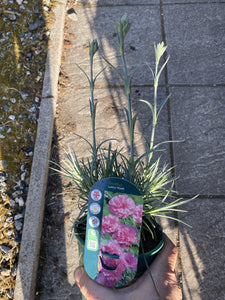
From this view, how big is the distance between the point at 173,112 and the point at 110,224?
1.62 meters

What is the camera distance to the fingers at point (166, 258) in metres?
1.20

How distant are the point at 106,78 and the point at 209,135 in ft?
3.54

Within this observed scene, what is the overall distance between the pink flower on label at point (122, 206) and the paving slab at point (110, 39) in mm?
1762

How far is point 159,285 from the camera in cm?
113

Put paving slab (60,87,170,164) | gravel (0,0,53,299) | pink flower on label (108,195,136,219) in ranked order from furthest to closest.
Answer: paving slab (60,87,170,164) < gravel (0,0,53,299) < pink flower on label (108,195,136,219)

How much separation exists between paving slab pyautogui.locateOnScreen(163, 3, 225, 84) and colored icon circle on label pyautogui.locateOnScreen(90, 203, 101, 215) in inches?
72.3

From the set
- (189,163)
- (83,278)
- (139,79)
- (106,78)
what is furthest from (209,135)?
(83,278)

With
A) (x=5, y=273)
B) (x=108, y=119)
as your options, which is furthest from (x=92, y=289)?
(x=108, y=119)

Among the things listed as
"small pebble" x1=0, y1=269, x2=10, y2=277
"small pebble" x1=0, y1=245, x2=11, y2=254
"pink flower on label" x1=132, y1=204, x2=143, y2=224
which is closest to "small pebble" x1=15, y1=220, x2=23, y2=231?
"small pebble" x1=0, y1=245, x2=11, y2=254

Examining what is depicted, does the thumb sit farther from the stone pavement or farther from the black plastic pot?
the stone pavement

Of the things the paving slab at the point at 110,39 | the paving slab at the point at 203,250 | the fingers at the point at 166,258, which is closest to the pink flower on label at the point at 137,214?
the fingers at the point at 166,258

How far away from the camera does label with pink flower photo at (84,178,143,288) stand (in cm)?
106

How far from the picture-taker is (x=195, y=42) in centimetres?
280

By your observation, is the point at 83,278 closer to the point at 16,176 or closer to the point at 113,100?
the point at 16,176
